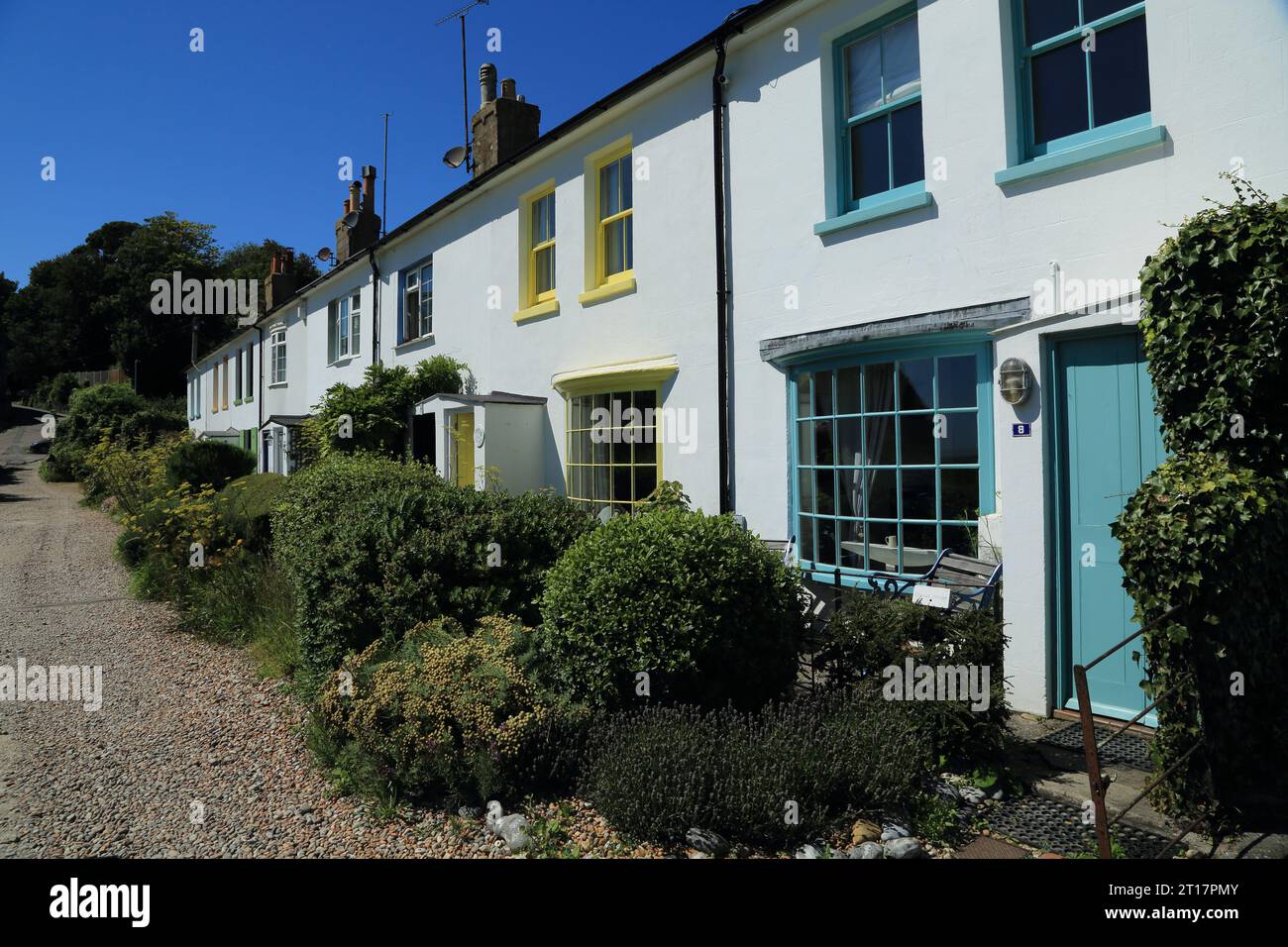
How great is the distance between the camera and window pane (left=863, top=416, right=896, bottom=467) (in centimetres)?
662

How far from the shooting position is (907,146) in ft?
22.1

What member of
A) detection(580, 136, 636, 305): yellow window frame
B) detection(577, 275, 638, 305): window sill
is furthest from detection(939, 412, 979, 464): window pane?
detection(580, 136, 636, 305): yellow window frame

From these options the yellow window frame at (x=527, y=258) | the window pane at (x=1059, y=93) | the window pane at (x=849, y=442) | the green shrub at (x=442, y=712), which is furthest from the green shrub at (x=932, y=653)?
the yellow window frame at (x=527, y=258)

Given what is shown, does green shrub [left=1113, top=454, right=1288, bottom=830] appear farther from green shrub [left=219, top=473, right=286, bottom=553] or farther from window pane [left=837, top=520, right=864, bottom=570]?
green shrub [left=219, top=473, right=286, bottom=553]

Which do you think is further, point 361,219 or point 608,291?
point 361,219

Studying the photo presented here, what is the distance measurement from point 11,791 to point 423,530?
2.87 meters

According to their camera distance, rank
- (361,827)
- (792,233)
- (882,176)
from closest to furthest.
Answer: (361,827) → (882,176) → (792,233)

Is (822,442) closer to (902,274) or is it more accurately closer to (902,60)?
(902,274)

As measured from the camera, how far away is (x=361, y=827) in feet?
14.1

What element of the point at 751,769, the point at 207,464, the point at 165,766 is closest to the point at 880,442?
the point at 751,769

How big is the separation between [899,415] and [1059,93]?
8.41 ft

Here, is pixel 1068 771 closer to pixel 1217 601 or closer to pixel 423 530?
pixel 1217 601

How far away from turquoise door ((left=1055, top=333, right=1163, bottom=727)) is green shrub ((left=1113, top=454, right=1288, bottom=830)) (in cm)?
126
